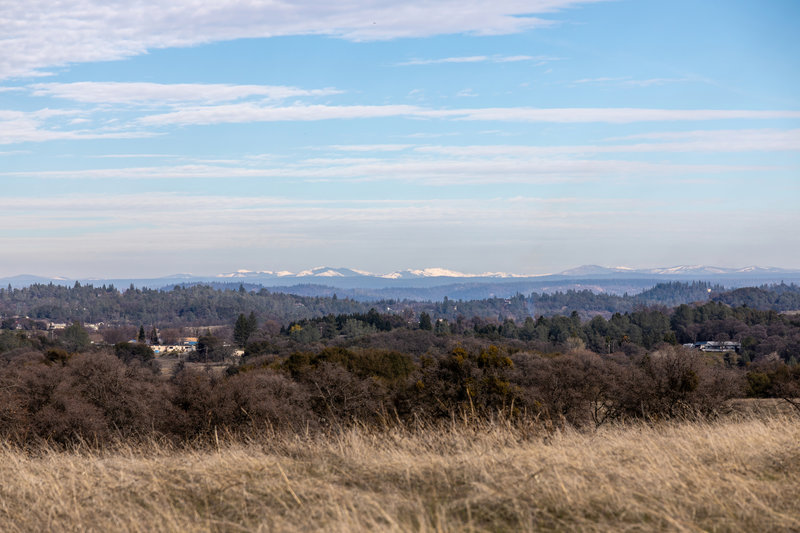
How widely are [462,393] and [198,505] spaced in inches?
1271

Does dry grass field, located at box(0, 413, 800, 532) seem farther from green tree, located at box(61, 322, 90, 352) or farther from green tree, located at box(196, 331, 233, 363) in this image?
green tree, located at box(61, 322, 90, 352)

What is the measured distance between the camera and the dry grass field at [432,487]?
6141 mm

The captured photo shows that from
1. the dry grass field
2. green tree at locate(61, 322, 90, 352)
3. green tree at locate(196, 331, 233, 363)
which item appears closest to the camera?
the dry grass field

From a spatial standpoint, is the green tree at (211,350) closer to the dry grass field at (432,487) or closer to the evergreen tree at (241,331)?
the evergreen tree at (241,331)

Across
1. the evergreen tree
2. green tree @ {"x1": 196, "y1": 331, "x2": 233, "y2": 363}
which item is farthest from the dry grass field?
the evergreen tree

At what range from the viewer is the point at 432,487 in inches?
281

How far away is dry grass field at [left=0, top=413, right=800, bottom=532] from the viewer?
6141 mm

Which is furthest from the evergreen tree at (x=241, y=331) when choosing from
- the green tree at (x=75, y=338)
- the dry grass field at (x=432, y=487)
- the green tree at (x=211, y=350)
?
the dry grass field at (x=432, y=487)

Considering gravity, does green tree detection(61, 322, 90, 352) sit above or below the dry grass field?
below

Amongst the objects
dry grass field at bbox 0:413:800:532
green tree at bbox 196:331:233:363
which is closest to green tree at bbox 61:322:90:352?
green tree at bbox 196:331:233:363

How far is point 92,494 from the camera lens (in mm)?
7535

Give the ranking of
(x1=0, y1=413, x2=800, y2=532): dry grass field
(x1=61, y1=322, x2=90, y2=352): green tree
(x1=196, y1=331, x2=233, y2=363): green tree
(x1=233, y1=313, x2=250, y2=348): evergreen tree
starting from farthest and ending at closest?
(x1=233, y1=313, x2=250, y2=348): evergreen tree, (x1=61, y1=322, x2=90, y2=352): green tree, (x1=196, y1=331, x2=233, y2=363): green tree, (x1=0, y1=413, x2=800, y2=532): dry grass field

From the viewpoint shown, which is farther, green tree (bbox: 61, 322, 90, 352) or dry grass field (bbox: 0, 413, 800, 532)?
green tree (bbox: 61, 322, 90, 352)

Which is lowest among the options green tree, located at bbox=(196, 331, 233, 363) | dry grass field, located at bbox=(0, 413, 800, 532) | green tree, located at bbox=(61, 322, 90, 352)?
green tree, located at bbox=(196, 331, 233, 363)
